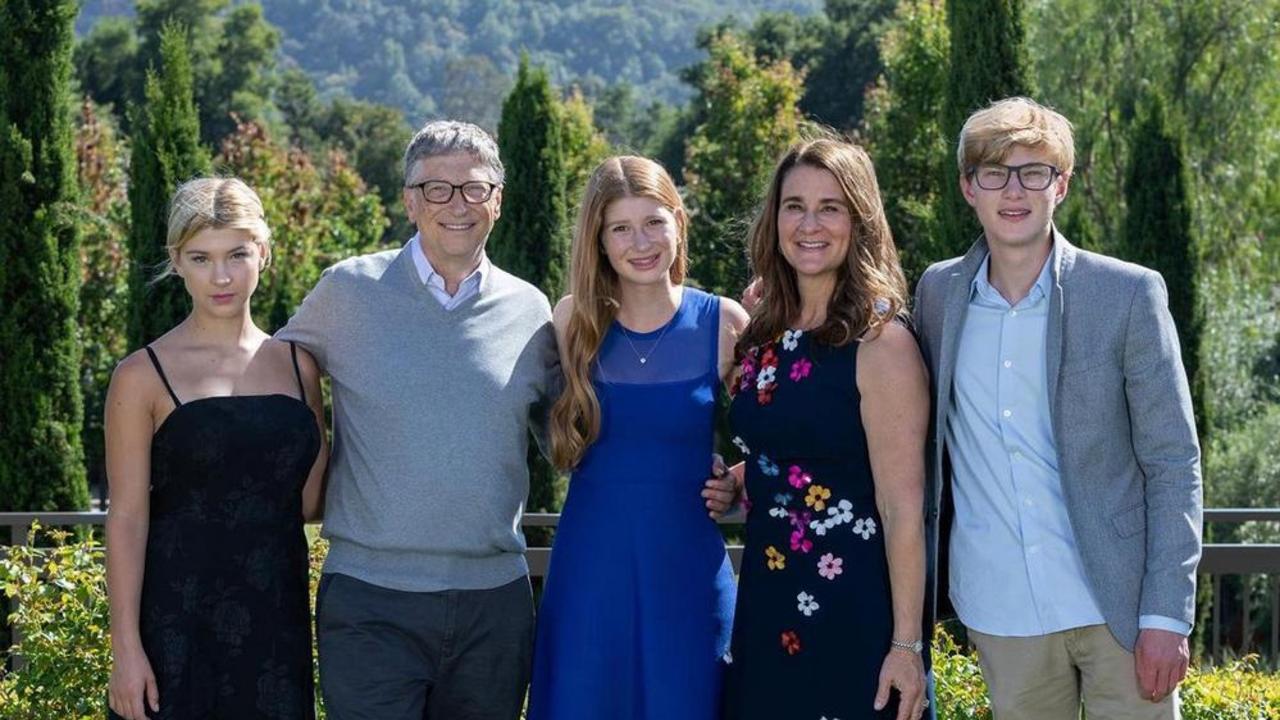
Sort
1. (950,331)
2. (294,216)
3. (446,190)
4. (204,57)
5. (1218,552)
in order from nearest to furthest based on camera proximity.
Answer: (950,331), (446,190), (1218,552), (294,216), (204,57)

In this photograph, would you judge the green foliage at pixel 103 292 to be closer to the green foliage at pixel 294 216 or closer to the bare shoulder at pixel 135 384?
the green foliage at pixel 294 216

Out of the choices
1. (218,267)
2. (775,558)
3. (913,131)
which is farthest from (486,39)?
(775,558)

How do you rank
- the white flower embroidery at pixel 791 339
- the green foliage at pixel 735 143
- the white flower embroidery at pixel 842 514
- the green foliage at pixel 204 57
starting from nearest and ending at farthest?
1. the white flower embroidery at pixel 842 514
2. the white flower embroidery at pixel 791 339
3. the green foliage at pixel 735 143
4. the green foliage at pixel 204 57

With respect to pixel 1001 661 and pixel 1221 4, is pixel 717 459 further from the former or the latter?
pixel 1221 4

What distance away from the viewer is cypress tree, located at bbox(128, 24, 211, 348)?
10.6 m

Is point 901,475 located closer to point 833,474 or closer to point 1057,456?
point 833,474

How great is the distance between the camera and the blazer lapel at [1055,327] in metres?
3.22

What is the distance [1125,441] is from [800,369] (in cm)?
72

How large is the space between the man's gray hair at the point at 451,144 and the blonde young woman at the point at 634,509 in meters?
0.28

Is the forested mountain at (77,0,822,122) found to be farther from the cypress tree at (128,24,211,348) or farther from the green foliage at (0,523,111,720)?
the green foliage at (0,523,111,720)

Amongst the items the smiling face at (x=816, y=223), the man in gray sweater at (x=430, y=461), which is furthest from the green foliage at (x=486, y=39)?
the smiling face at (x=816, y=223)

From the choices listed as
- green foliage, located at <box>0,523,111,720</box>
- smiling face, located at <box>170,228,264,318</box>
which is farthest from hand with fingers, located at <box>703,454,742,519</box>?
green foliage, located at <box>0,523,111,720</box>

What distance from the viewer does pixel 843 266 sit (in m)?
3.46

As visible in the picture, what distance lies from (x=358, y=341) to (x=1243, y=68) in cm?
1524
